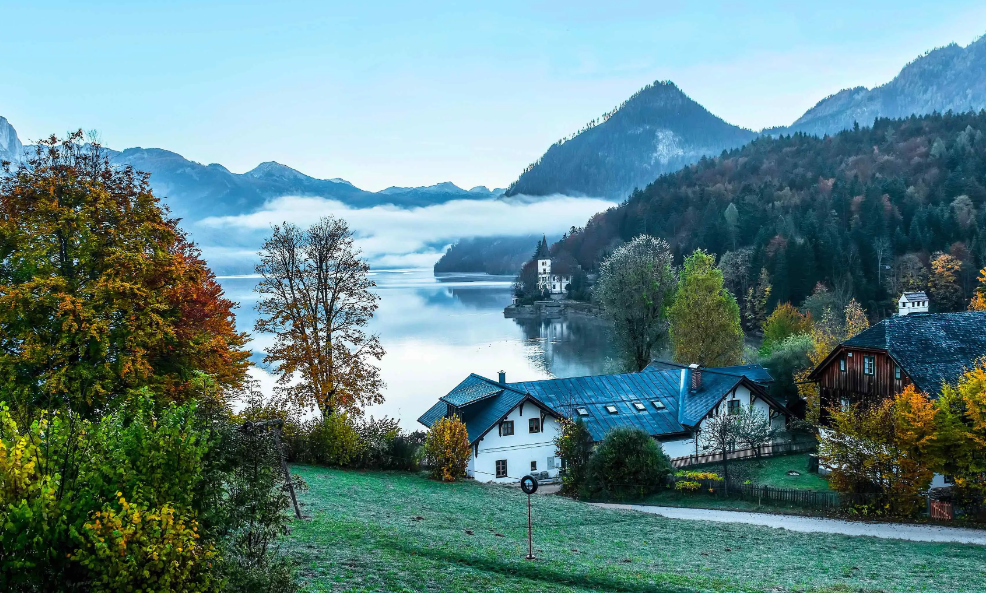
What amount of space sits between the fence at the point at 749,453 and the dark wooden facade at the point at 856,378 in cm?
236

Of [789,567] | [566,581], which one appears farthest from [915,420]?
[566,581]

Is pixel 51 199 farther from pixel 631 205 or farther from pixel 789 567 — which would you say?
pixel 631 205

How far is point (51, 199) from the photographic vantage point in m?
16.3

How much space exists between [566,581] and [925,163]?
14415cm

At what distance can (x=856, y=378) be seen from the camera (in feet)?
89.4

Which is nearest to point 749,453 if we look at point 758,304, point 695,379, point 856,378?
point 695,379

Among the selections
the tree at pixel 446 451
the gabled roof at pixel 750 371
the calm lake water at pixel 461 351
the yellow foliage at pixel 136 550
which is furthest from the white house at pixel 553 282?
the yellow foliage at pixel 136 550

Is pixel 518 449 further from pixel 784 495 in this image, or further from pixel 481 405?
pixel 784 495

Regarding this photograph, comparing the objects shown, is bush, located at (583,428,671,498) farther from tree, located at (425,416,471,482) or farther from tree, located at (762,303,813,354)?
tree, located at (762,303,813,354)

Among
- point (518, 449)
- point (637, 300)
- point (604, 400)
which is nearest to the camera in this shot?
point (518, 449)

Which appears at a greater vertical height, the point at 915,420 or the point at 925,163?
the point at 925,163

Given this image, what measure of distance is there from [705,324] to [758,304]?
40.4 m

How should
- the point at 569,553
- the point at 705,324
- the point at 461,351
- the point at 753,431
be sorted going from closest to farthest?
the point at 569,553 → the point at 753,431 → the point at 705,324 → the point at 461,351

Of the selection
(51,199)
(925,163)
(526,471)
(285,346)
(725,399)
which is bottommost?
(526,471)
